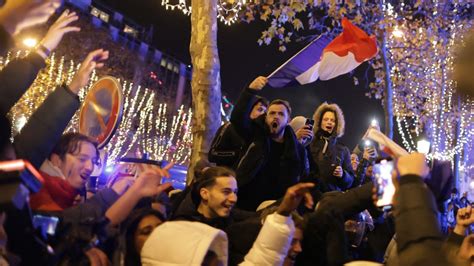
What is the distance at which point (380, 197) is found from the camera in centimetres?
239

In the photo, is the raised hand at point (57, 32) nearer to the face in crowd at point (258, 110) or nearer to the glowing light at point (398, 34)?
the face in crowd at point (258, 110)

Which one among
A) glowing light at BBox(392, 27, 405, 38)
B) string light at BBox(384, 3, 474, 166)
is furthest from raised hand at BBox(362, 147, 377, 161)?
glowing light at BBox(392, 27, 405, 38)

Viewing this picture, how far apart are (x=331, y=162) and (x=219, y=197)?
6.83ft

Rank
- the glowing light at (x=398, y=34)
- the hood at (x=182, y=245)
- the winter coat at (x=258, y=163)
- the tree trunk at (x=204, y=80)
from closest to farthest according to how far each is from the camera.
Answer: the hood at (x=182, y=245) < the winter coat at (x=258, y=163) < the tree trunk at (x=204, y=80) < the glowing light at (x=398, y=34)

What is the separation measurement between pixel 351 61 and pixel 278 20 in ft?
22.5

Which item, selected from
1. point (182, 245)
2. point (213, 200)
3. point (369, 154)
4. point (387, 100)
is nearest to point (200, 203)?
point (213, 200)

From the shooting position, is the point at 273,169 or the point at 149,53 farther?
the point at 149,53

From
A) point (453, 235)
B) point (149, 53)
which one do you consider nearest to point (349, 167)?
point (453, 235)

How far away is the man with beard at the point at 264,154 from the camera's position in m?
4.86

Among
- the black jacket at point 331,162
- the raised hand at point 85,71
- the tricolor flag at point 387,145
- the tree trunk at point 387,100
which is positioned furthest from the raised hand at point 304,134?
the tree trunk at point 387,100

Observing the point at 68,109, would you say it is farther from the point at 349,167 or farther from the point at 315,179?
the point at 349,167

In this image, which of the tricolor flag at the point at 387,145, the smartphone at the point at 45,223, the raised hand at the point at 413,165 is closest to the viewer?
the raised hand at the point at 413,165

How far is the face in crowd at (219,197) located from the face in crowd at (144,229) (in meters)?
0.71

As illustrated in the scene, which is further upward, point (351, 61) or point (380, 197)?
point (351, 61)
